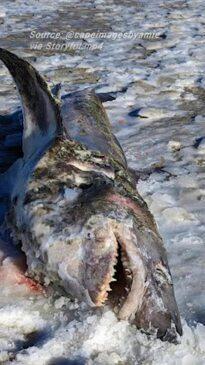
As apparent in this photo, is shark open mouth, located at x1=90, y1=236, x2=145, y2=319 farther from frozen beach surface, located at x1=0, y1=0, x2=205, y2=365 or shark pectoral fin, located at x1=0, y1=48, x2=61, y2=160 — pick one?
shark pectoral fin, located at x1=0, y1=48, x2=61, y2=160

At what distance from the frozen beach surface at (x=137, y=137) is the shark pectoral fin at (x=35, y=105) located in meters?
0.67

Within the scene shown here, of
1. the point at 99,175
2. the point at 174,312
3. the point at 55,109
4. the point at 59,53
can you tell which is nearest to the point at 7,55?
the point at 55,109

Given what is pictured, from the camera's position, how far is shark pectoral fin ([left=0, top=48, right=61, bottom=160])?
10.2 feet

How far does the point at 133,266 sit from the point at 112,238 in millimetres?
158

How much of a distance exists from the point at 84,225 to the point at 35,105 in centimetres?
98

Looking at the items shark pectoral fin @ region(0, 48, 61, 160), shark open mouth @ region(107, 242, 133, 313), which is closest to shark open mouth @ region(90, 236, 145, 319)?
shark open mouth @ region(107, 242, 133, 313)

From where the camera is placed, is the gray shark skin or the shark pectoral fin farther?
the shark pectoral fin

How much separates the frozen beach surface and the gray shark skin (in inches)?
4.4

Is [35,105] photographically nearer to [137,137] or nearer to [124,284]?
[124,284]

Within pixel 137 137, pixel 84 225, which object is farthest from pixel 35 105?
pixel 137 137

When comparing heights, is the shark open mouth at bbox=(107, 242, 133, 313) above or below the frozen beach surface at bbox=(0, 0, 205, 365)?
above

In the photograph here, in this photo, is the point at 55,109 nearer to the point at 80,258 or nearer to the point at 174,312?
the point at 80,258

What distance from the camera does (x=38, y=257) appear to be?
8.51ft

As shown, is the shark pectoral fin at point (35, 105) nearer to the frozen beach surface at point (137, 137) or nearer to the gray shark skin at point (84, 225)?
the gray shark skin at point (84, 225)
